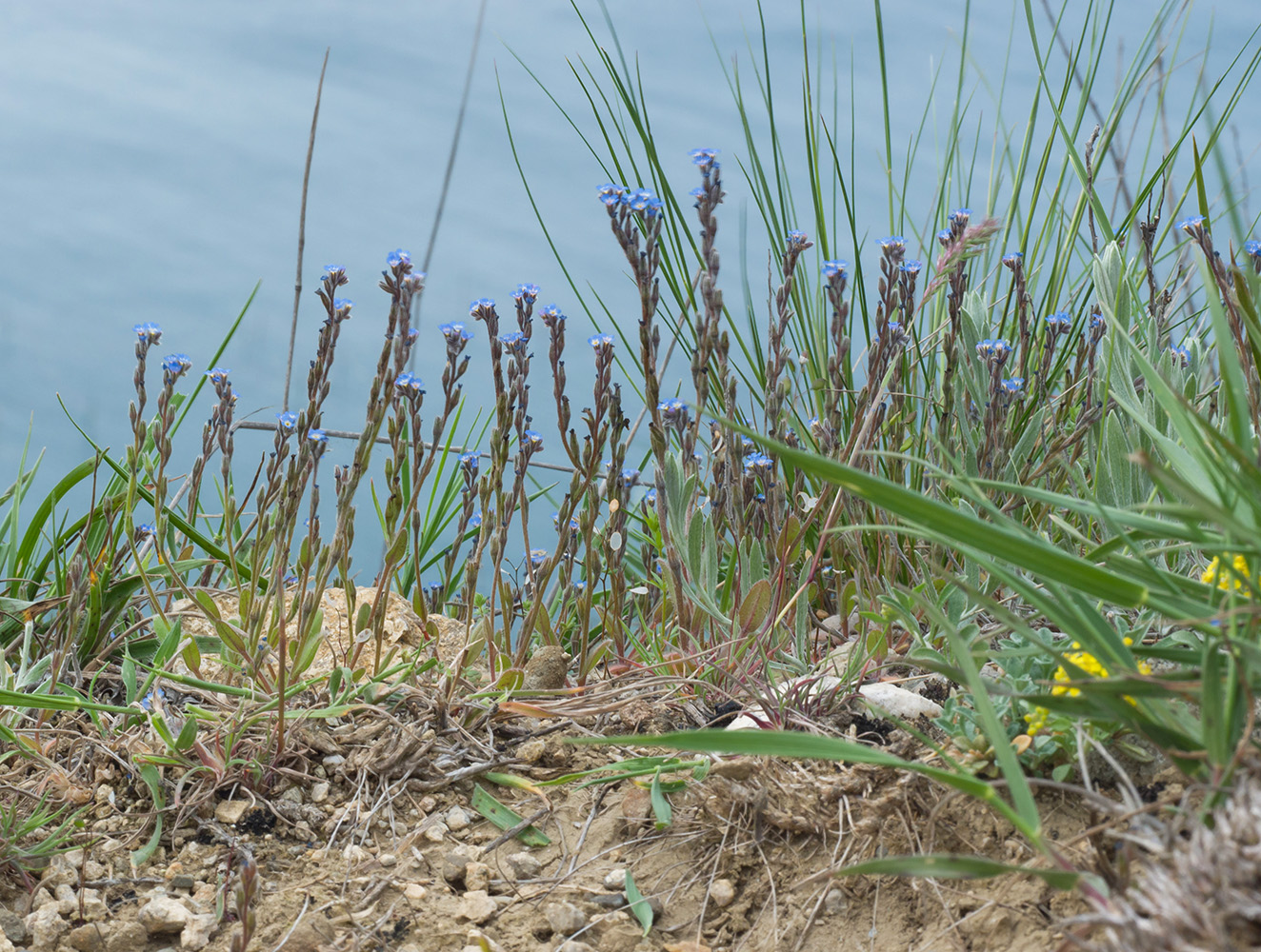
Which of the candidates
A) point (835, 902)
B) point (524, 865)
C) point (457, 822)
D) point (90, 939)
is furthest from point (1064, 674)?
point (90, 939)

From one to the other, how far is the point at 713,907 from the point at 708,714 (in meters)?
0.42

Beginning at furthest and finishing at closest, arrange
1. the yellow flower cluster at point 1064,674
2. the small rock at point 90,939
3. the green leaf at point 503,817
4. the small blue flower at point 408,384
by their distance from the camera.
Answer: the small blue flower at point 408,384
the green leaf at point 503,817
the small rock at point 90,939
the yellow flower cluster at point 1064,674

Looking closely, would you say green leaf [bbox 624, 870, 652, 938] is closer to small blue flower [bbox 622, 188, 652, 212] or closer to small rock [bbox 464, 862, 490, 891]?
small rock [bbox 464, 862, 490, 891]

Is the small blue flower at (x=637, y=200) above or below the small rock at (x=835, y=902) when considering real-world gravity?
above

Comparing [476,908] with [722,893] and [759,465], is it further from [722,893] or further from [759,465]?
[759,465]

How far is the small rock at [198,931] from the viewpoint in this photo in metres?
1.49

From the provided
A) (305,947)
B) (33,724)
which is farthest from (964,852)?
(33,724)

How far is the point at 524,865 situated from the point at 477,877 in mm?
72

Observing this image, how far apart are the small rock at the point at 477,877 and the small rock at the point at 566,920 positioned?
149 millimetres

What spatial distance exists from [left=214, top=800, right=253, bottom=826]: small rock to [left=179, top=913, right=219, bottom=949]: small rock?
0.64 ft

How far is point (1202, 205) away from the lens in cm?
219

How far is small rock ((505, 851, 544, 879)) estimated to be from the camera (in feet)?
5.24

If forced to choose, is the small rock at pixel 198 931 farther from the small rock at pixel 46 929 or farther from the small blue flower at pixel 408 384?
the small blue flower at pixel 408 384

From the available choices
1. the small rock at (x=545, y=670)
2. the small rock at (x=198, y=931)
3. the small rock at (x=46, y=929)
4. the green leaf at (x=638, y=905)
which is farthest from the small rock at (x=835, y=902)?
the small rock at (x=46, y=929)
